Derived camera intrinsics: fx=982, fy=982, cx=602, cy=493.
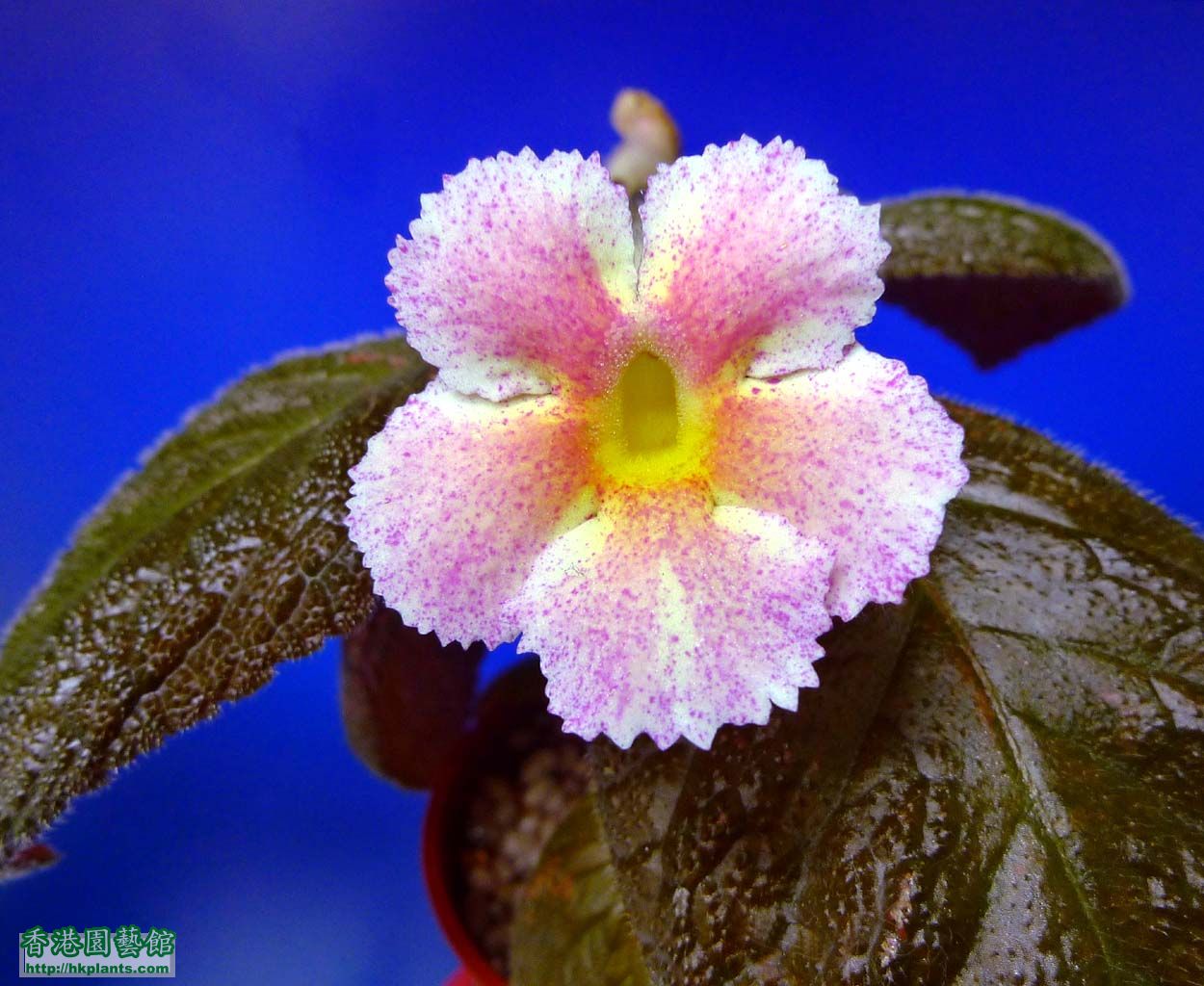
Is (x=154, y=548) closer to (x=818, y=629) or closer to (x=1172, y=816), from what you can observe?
(x=818, y=629)

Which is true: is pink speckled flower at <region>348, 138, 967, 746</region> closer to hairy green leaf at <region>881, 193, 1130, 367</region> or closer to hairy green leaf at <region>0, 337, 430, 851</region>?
hairy green leaf at <region>0, 337, 430, 851</region>

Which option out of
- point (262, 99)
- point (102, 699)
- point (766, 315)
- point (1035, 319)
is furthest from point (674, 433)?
point (262, 99)

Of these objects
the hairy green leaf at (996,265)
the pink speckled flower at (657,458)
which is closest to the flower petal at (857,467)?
the pink speckled flower at (657,458)

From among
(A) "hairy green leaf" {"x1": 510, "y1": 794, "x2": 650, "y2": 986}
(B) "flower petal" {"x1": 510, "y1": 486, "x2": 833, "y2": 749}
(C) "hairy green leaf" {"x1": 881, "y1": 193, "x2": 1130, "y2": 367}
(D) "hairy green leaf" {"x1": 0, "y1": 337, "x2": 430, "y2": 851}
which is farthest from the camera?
(C) "hairy green leaf" {"x1": 881, "y1": 193, "x2": 1130, "y2": 367}

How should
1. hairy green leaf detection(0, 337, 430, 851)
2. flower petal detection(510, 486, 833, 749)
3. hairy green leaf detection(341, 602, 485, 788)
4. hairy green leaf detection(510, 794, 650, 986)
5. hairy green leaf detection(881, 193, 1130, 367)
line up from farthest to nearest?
hairy green leaf detection(341, 602, 485, 788) < hairy green leaf detection(881, 193, 1130, 367) < hairy green leaf detection(510, 794, 650, 986) < hairy green leaf detection(0, 337, 430, 851) < flower petal detection(510, 486, 833, 749)

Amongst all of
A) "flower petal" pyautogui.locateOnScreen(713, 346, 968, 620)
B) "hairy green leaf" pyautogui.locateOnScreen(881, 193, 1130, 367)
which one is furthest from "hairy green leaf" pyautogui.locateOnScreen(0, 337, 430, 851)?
"hairy green leaf" pyautogui.locateOnScreen(881, 193, 1130, 367)

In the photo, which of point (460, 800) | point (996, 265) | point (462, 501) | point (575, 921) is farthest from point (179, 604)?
point (996, 265)

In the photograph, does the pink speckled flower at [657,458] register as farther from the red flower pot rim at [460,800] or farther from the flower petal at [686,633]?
the red flower pot rim at [460,800]
